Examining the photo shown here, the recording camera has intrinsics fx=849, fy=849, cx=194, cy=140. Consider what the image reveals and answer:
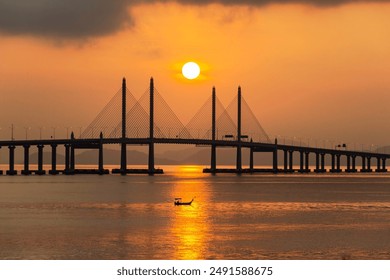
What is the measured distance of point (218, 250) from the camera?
38.7 meters

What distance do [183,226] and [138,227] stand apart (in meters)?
2.74

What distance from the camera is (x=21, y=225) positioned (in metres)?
52.6

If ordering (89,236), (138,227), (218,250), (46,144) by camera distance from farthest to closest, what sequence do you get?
1. (46,144)
2. (138,227)
3. (89,236)
4. (218,250)

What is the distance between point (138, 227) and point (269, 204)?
95.9ft

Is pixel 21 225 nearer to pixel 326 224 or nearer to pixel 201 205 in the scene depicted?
pixel 326 224

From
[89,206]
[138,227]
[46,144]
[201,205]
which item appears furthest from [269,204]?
[46,144]

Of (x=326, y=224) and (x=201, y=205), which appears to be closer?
(x=326, y=224)

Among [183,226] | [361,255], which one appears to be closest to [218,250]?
[361,255]
